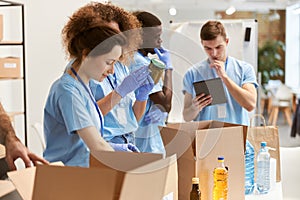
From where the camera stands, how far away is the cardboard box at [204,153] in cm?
155

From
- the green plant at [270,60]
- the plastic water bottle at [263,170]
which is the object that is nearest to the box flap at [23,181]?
the plastic water bottle at [263,170]

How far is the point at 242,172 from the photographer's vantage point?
1696 mm

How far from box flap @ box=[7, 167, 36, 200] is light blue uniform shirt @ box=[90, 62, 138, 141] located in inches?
29.3

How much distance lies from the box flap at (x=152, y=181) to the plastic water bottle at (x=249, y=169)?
2.54ft

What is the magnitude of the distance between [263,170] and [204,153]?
2.01 ft

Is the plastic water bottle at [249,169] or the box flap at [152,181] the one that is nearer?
the box flap at [152,181]

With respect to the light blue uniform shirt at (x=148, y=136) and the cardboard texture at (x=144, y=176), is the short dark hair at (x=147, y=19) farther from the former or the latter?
the cardboard texture at (x=144, y=176)

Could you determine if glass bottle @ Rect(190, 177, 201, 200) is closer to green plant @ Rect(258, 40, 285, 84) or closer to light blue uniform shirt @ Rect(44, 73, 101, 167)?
light blue uniform shirt @ Rect(44, 73, 101, 167)

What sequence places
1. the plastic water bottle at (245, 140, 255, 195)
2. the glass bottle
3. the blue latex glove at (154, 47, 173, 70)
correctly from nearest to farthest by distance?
the glass bottle < the plastic water bottle at (245, 140, 255, 195) < the blue latex glove at (154, 47, 173, 70)

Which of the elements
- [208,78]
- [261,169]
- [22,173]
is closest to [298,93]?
[208,78]

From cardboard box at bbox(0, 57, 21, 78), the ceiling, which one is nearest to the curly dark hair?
cardboard box at bbox(0, 57, 21, 78)

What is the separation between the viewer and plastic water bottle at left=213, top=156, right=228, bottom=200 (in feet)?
5.23

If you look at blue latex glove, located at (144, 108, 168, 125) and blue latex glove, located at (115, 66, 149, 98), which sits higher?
blue latex glove, located at (115, 66, 149, 98)

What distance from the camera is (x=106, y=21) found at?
5.90 feet
